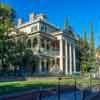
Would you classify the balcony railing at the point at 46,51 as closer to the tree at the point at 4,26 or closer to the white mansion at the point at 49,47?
the white mansion at the point at 49,47

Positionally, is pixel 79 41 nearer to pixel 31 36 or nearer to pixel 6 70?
pixel 31 36

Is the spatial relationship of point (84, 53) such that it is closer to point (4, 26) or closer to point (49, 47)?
point (49, 47)

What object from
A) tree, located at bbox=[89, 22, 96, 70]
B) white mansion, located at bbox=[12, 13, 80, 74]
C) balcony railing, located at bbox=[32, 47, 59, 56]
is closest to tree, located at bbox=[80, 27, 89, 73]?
tree, located at bbox=[89, 22, 96, 70]

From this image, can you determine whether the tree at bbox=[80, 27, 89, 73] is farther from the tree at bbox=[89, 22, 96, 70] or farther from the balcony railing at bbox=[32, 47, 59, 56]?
the balcony railing at bbox=[32, 47, 59, 56]

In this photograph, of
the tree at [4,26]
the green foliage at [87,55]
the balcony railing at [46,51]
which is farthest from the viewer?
the green foliage at [87,55]

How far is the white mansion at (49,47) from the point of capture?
28936 millimetres

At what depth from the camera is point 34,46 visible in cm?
3050

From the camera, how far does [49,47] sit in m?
31.4

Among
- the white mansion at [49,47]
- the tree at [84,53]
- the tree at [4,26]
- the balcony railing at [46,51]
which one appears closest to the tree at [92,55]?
the tree at [84,53]

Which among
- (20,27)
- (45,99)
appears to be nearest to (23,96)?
(45,99)

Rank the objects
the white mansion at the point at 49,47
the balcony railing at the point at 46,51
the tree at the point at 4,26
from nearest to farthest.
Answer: the tree at the point at 4,26 → the balcony railing at the point at 46,51 → the white mansion at the point at 49,47

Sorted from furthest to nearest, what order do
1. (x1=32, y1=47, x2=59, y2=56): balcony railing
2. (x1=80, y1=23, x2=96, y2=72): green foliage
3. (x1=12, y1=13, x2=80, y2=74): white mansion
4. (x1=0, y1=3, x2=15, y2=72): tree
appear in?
1. (x1=80, y1=23, x2=96, y2=72): green foliage
2. (x1=12, y1=13, x2=80, y2=74): white mansion
3. (x1=32, y1=47, x2=59, y2=56): balcony railing
4. (x1=0, y1=3, x2=15, y2=72): tree

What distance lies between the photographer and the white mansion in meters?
28.9

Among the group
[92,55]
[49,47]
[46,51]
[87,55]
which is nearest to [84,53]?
[87,55]
